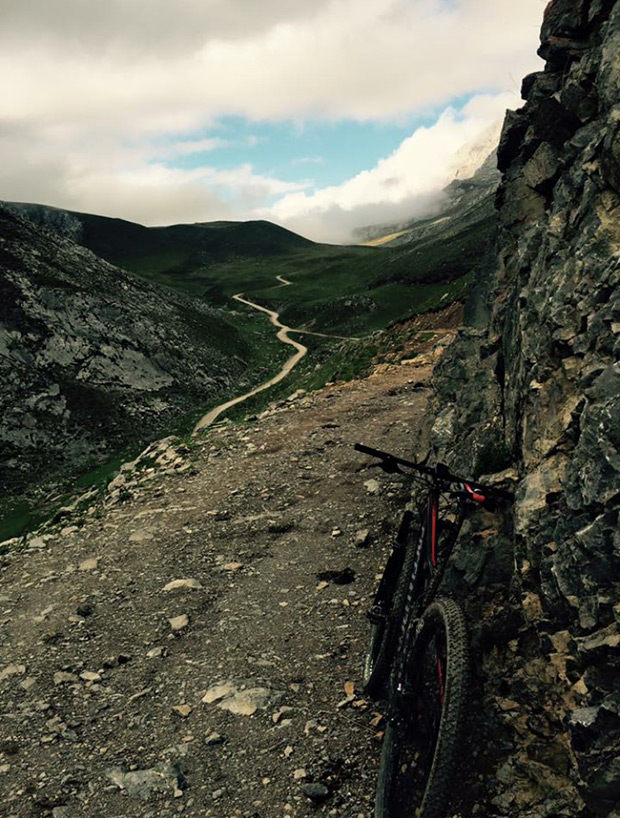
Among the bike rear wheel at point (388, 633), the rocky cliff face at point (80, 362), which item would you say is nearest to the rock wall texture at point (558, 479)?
the bike rear wheel at point (388, 633)

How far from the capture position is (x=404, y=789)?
25.2 feet

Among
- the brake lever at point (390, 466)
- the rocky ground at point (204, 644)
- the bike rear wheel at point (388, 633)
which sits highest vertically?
the brake lever at point (390, 466)

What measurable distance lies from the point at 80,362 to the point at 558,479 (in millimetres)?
49869

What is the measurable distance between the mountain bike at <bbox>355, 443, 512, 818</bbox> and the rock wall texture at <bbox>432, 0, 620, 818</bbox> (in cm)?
73

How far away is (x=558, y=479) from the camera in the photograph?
749 centimetres

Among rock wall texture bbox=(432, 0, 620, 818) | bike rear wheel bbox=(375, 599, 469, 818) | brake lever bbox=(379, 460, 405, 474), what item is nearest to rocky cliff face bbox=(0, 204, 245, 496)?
brake lever bbox=(379, 460, 405, 474)

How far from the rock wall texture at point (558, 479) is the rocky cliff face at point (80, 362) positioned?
115 feet

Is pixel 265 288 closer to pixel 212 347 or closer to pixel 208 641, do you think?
pixel 212 347

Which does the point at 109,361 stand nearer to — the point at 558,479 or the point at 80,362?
the point at 80,362

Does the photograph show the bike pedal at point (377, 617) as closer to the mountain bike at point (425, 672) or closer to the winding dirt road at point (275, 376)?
the mountain bike at point (425, 672)

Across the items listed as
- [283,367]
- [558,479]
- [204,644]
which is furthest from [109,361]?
[558,479]

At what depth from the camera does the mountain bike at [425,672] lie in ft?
19.6

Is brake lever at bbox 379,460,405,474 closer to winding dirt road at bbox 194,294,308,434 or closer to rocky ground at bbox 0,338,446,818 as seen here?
rocky ground at bbox 0,338,446,818

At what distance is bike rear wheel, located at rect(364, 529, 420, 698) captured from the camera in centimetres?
905
